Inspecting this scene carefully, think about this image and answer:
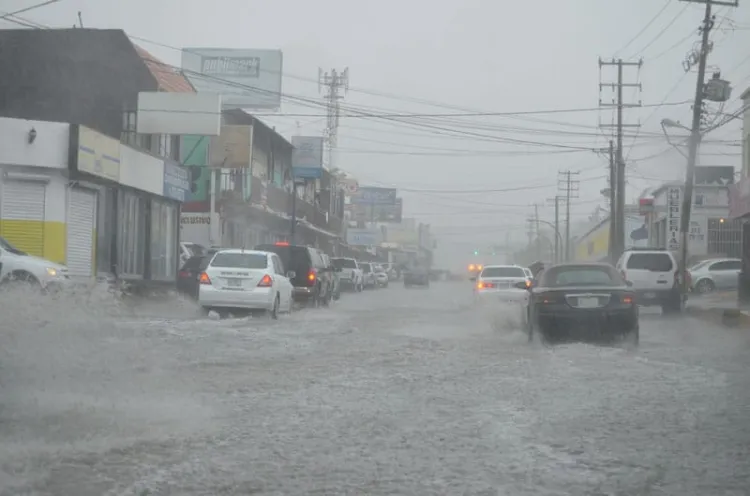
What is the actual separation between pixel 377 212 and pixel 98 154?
91.6 meters

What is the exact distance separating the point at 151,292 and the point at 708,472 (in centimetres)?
2134

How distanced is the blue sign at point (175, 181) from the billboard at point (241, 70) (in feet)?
65.3

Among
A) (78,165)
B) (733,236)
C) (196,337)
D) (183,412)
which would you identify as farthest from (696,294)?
(183,412)

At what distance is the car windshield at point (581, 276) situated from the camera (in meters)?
14.4

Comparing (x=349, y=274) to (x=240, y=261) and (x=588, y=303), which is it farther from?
(x=588, y=303)

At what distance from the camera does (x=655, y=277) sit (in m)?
24.0

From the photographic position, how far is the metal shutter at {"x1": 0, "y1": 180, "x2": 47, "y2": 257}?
23594 mm

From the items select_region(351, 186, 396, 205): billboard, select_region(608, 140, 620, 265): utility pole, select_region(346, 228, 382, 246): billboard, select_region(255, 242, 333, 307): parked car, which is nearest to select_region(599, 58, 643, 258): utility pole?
select_region(608, 140, 620, 265): utility pole

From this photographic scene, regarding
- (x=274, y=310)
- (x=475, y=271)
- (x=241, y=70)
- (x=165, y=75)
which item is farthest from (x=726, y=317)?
(x=241, y=70)

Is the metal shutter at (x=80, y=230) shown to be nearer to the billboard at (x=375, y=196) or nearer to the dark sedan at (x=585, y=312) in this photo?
the dark sedan at (x=585, y=312)

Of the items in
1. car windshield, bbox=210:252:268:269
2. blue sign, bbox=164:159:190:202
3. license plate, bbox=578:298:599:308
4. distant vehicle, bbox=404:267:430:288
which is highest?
blue sign, bbox=164:159:190:202

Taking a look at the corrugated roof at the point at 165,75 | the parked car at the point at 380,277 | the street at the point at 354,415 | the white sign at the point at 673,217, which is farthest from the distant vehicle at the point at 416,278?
the street at the point at 354,415

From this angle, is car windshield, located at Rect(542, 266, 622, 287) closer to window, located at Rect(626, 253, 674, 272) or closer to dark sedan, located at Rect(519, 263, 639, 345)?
dark sedan, located at Rect(519, 263, 639, 345)

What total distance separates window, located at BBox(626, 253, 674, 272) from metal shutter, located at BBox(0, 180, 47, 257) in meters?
15.2
